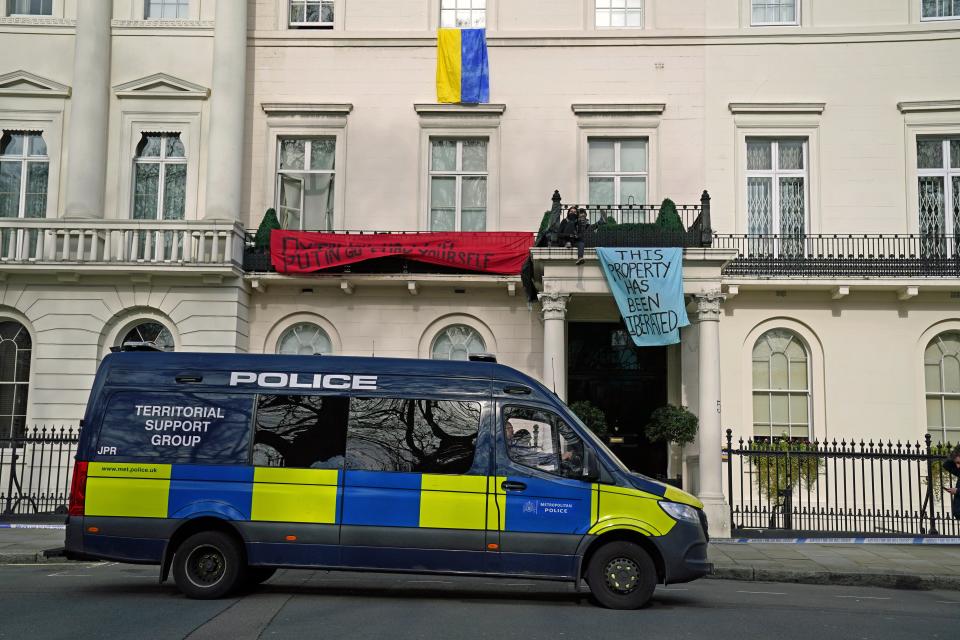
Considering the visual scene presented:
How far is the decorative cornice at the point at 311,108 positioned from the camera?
69.8ft

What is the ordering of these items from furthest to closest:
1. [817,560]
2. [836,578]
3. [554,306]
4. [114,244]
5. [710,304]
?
1. [114,244]
2. [554,306]
3. [710,304]
4. [817,560]
5. [836,578]

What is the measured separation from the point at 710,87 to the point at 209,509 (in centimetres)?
1540

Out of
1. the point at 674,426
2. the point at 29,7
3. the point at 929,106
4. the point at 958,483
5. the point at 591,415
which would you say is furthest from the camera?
the point at 29,7

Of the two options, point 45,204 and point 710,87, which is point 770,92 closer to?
point 710,87

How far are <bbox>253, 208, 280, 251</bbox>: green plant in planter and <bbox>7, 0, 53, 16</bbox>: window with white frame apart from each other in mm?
7204

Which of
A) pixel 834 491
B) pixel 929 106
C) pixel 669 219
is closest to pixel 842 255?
pixel 929 106

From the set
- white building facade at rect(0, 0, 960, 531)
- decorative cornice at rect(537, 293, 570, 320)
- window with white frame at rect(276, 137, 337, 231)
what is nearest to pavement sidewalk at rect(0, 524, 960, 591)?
white building facade at rect(0, 0, 960, 531)

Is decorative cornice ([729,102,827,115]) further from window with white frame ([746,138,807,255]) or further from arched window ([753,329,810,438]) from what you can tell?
arched window ([753,329,810,438])

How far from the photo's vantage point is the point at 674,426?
719 inches

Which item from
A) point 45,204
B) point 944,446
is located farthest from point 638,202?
point 45,204

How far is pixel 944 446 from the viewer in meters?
19.2

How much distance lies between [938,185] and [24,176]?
66.7 ft

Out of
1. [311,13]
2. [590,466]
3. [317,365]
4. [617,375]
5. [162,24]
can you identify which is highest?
[311,13]

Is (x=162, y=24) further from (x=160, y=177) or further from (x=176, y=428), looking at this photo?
(x=176, y=428)
